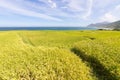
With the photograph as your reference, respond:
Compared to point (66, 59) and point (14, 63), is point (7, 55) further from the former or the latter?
point (66, 59)

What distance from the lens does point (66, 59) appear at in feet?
66.6

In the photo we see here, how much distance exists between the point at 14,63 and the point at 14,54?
3.16 m

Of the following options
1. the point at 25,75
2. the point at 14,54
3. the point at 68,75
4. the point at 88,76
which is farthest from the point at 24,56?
the point at 88,76

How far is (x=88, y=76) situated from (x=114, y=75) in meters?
2.68

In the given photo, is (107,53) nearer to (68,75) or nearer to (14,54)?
(68,75)

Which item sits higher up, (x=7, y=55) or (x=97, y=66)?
(x=7, y=55)

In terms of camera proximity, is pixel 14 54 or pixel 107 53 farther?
pixel 107 53

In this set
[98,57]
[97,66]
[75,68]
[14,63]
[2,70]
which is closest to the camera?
[2,70]

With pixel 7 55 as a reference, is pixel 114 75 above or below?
below

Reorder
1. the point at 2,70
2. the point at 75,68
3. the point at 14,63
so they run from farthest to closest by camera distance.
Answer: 1. the point at 75,68
2. the point at 14,63
3. the point at 2,70

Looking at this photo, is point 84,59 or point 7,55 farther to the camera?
point 84,59

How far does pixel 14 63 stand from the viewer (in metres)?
16.8

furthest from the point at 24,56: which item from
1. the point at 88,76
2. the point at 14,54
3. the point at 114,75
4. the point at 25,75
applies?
the point at 114,75

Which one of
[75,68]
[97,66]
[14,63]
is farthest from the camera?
[97,66]
